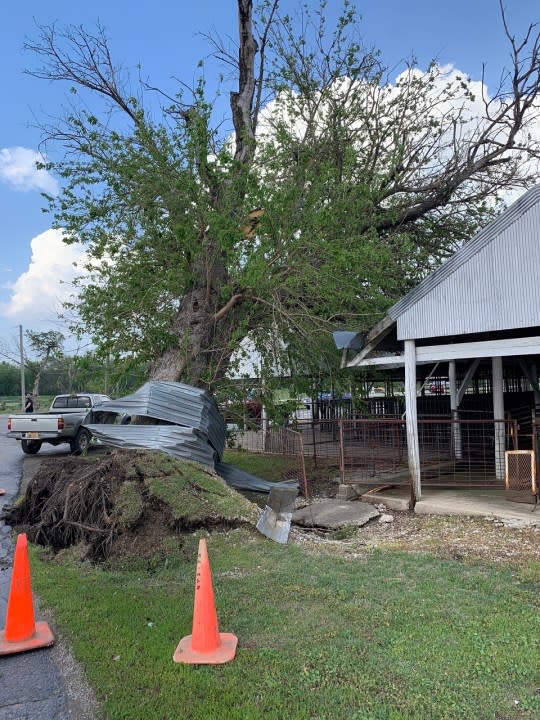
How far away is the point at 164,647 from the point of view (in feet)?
12.9

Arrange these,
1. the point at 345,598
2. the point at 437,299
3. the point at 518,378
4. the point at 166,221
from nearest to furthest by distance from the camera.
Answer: the point at 345,598
the point at 437,299
the point at 166,221
the point at 518,378

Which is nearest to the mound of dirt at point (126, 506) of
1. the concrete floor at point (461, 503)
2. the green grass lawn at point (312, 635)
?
the green grass lawn at point (312, 635)

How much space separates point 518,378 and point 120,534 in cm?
2001

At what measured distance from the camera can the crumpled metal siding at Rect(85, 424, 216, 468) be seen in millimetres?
8758

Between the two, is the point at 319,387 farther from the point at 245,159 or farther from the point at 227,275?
the point at 245,159

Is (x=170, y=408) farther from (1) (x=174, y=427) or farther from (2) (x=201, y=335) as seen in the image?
(2) (x=201, y=335)

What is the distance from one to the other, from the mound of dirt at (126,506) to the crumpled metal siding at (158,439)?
62cm

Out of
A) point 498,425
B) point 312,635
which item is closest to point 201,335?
point 498,425

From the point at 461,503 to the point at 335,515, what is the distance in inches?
80.4

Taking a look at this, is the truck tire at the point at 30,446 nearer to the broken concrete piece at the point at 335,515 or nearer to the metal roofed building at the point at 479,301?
the broken concrete piece at the point at 335,515

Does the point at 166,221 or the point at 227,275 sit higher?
the point at 166,221

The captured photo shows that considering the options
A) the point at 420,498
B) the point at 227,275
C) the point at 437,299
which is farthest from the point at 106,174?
the point at 420,498

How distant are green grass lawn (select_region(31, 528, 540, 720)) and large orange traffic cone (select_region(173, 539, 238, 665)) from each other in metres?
0.07

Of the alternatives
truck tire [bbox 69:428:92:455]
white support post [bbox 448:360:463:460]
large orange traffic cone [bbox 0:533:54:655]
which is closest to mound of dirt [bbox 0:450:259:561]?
large orange traffic cone [bbox 0:533:54:655]
